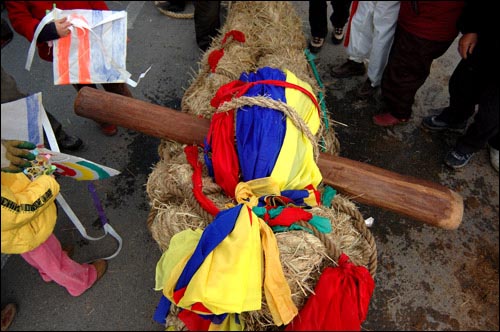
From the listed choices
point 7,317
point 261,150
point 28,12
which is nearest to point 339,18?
point 261,150

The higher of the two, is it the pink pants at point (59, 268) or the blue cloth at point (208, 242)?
the blue cloth at point (208, 242)

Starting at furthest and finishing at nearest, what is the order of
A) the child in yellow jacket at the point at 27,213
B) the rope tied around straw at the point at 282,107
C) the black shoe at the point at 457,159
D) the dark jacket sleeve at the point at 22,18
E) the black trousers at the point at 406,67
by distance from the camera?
the black shoe at the point at 457,159 → the black trousers at the point at 406,67 → the dark jacket sleeve at the point at 22,18 → the rope tied around straw at the point at 282,107 → the child in yellow jacket at the point at 27,213

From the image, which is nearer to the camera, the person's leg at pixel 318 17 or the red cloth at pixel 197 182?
the red cloth at pixel 197 182

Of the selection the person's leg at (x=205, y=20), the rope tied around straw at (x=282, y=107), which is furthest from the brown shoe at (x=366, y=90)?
the rope tied around straw at (x=282, y=107)

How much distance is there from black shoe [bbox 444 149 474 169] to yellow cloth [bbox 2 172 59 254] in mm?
3011

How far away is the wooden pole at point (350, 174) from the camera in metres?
1.64

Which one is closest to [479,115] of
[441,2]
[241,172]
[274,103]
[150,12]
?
[441,2]

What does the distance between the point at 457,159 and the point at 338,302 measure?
228 cm

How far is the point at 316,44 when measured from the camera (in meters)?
3.82

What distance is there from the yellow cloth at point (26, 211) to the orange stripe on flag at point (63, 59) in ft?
3.05

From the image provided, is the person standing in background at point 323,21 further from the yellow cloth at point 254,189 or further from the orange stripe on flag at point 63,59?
the yellow cloth at point 254,189

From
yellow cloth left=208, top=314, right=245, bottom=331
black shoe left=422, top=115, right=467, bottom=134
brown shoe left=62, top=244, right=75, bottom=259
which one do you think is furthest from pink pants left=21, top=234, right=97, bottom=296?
black shoe left=422, top=115, right=467, bottom=134

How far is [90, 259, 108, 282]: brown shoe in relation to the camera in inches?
90.6

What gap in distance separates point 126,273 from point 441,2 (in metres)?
2.96
